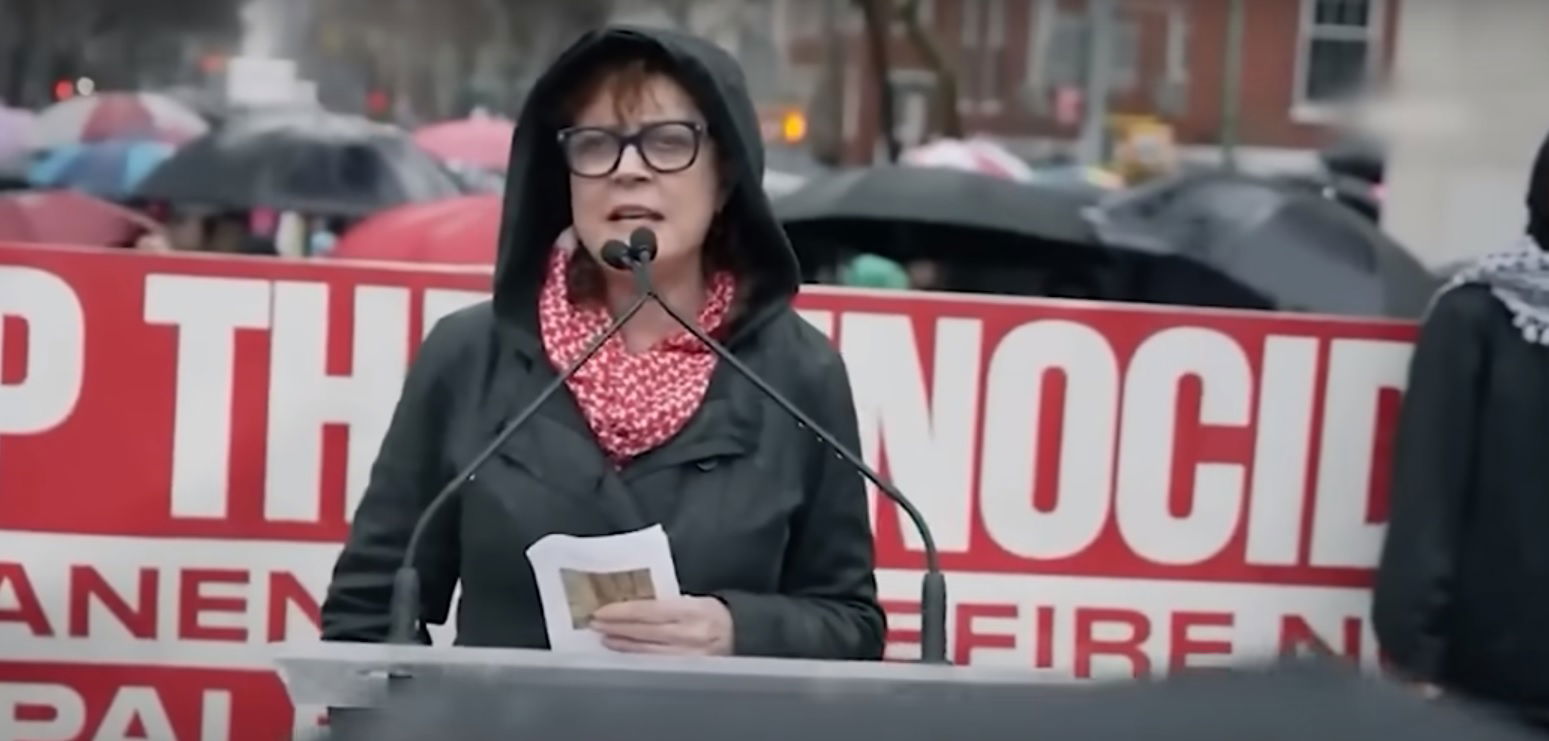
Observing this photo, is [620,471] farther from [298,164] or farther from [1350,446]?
[1350,446]

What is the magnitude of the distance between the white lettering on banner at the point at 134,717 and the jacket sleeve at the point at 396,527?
1129mm

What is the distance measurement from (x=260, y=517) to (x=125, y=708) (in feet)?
1.16

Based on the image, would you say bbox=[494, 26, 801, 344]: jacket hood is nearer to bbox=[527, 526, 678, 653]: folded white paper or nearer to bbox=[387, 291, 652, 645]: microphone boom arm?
bbox=[387, 291, 652, 645]: microphone boom arm

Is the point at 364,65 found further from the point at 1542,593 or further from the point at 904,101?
the point at 1542,593

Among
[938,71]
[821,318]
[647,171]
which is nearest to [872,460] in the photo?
[821,318]

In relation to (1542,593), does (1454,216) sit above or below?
above

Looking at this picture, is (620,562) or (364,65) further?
(364,65)

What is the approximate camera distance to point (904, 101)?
2980mm

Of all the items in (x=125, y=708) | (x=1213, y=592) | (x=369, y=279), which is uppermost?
(x=369, y=279)

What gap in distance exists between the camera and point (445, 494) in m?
1.85

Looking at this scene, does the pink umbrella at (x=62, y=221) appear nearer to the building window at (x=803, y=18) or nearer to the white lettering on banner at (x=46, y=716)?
the white lettering on banner at (x=46, y=716)

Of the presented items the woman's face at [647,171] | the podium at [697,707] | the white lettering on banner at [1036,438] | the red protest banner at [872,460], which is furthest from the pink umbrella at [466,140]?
the podium at [697,707]

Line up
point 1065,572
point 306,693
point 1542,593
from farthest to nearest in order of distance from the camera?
point 1065,572 → point 1542,593 → point 306,693

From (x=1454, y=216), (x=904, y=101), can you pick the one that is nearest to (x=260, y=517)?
(x=904, y=101)
